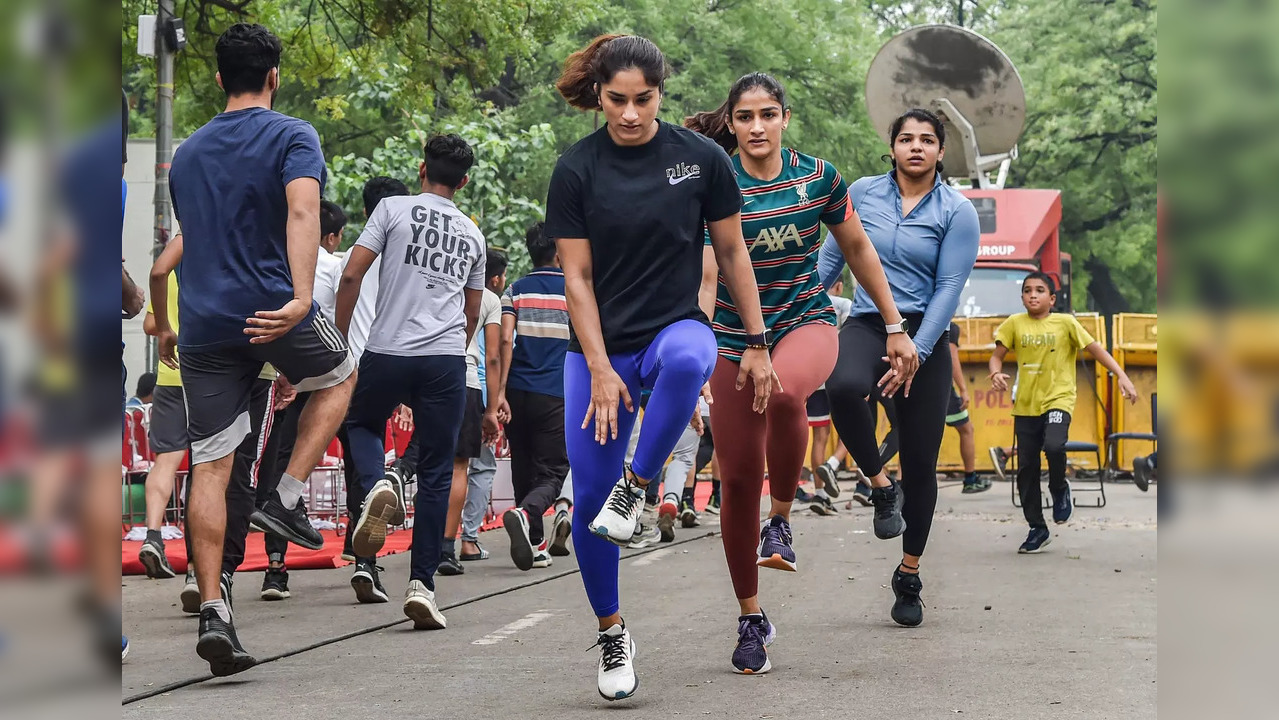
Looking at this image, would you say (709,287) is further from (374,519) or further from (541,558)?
(541,558)

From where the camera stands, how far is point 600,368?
479cm

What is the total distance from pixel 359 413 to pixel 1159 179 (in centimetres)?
635

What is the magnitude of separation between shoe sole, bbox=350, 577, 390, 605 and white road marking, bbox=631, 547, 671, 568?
230cm

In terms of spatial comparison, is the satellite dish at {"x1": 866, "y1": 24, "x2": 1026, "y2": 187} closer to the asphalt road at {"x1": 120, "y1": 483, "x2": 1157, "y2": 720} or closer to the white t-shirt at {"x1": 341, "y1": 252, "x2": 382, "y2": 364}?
the asphalt road at {"x1": 120, "y1": 483, "x2": 1157, "y2": 720}

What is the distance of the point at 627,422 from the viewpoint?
4.92 meters

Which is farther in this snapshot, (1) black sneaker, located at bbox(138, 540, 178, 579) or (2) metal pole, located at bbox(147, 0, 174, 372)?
(2) metal pole, located at bbox(147, 0, 174, 372)

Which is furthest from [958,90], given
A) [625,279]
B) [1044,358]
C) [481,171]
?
[625,279]

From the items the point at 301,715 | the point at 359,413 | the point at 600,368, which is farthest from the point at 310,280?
the point at 359,413

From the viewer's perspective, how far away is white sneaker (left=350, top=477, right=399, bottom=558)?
6445 millimetres

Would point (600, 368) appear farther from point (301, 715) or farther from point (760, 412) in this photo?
point (301, 715)

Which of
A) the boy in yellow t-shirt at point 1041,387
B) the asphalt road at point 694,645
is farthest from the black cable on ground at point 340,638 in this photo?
the boy in yellow t-shirt at point 1041,387

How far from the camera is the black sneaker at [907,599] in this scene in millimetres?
6637

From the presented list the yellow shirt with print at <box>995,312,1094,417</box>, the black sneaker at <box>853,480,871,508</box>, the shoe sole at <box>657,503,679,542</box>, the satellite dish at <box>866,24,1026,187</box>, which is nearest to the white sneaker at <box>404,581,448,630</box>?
the shoe sole at <box>657,503,679,542</box>

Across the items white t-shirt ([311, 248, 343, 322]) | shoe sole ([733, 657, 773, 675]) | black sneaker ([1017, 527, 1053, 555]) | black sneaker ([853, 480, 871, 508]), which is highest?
white t-shirt ([311, 248, 343, 322])
